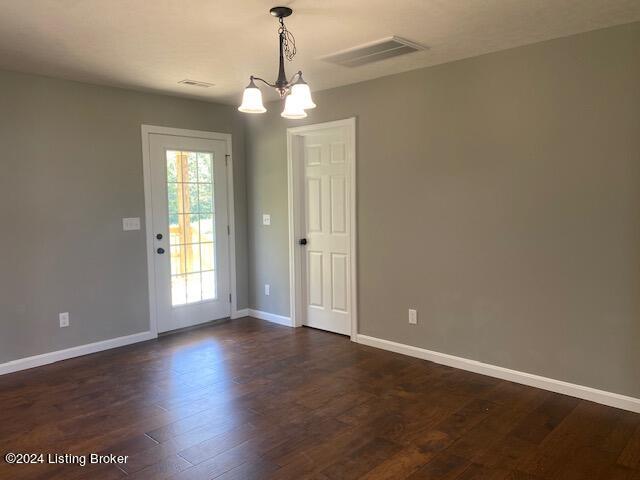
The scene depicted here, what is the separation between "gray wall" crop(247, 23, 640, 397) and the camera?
10.2 ft

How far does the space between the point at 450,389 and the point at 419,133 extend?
2.09m

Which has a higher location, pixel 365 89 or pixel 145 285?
pixel 365 89

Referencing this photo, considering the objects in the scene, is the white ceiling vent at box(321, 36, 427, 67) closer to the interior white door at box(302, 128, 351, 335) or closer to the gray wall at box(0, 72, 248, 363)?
the interior white door at box(302, 128, 351, 335)

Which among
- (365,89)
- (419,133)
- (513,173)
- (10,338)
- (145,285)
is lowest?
(10,338)

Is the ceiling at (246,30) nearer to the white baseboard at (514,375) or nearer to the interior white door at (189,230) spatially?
the interior white door at (189,230)

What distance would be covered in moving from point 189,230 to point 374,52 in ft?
9.13

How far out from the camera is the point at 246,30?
3.04 metres

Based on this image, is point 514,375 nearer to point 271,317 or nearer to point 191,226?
point 271,317

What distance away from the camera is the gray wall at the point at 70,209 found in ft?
13.0

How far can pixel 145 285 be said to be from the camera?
190 inches

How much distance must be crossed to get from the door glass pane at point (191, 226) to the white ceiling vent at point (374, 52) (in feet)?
7.04

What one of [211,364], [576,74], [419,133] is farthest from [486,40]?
[211,364]

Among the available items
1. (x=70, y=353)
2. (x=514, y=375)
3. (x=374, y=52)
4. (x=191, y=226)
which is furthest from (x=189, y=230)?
(x=514, y=375)

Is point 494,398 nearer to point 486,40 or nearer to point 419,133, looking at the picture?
point 419,133
